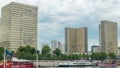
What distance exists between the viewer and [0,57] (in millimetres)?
170375

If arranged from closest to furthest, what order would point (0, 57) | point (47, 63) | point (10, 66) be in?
point (10, 66) < point (0, 57) < point (47, 63)

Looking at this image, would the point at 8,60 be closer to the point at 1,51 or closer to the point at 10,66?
the point at 10,66

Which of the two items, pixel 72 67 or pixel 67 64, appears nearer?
pixel 72 67

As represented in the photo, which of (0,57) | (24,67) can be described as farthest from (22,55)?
(24,67)

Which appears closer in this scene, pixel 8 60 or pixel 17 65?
pixel 8 60

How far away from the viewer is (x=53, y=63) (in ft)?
655

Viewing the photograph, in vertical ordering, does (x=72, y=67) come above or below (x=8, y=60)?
below

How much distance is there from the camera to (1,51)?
182m

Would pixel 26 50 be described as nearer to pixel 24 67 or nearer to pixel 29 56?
pixel 29 56

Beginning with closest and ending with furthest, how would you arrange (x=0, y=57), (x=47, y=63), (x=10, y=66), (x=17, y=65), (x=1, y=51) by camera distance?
(x=10, y=66)
(x=17, y=65)
(x=0, y=57)
(x=1, y=51)
(x=47, y=63)

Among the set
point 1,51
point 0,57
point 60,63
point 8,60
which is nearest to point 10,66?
point 8,60

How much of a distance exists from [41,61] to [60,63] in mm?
13607

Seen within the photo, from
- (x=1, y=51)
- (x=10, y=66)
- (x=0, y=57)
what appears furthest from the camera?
(x=1, y=51)

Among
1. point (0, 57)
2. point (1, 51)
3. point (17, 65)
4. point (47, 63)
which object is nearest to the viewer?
point (17, 65)
